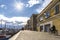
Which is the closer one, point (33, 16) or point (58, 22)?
point (58, 22)

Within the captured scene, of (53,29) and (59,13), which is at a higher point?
(59,13)

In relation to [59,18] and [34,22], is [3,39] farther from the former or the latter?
[34,22]

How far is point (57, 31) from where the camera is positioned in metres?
27.4

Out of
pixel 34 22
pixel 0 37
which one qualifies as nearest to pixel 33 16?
pixel 34 22

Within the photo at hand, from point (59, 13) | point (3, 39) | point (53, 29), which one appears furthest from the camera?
point (3, 39)

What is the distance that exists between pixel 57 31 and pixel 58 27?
80 centimetres

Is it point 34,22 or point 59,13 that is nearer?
point 59,13

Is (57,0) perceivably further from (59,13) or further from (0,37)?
(0,37)

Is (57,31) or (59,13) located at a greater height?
(59,13)

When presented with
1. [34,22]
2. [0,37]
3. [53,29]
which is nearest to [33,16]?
[34,22]

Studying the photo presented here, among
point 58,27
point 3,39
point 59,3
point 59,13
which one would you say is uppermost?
point 59,3

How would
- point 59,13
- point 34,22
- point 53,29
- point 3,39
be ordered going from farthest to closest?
point 34,22
point 3,39
point 53,29
point 59,13

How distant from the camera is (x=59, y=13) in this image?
26234 mm

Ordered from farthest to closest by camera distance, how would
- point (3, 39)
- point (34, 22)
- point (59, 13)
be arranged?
1. point (34, 22)
2. point (3, 39)
3. point (59, 13)
